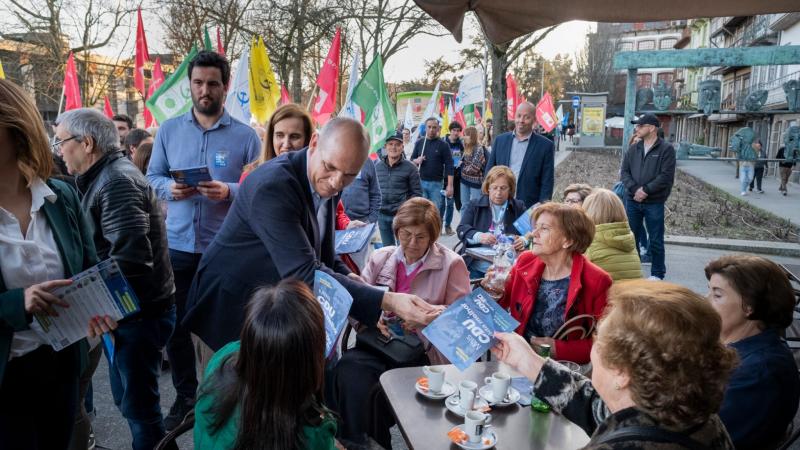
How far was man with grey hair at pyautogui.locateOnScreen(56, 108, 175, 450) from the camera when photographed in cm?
249

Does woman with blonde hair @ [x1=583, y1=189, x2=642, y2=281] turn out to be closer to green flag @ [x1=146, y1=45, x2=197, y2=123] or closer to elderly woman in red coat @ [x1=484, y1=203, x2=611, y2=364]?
elderly woman in red coat @ [x1=484, y1=203, x2=611, y2=364]

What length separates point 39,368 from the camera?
189cm

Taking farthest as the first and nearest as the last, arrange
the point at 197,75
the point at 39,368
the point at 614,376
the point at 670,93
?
1. the point at 670,93
2. the point at 197,75
3. the point at 39,368
4. the point at 614,376

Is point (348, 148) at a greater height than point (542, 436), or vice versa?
point (348, 148)

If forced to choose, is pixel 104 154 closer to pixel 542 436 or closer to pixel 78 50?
pixel 542 436

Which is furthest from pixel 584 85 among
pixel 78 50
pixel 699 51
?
pixel 699 51

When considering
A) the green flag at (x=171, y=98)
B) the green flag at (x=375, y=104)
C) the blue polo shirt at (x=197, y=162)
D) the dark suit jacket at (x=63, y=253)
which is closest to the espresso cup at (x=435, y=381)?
the dark suit jacket at (x=63, y=253)

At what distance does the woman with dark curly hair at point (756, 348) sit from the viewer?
192 centimetres

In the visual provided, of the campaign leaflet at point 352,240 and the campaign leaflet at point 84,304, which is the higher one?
the campaign leaflet at point 84,304

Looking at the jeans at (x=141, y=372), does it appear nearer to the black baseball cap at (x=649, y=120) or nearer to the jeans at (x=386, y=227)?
the jeans at (x=386, y=227)

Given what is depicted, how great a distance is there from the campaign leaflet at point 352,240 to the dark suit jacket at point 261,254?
1028 millimetres

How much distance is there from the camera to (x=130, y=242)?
2490mm

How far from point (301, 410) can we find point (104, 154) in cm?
178

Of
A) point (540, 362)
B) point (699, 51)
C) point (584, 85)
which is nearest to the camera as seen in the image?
point (540, 362)
